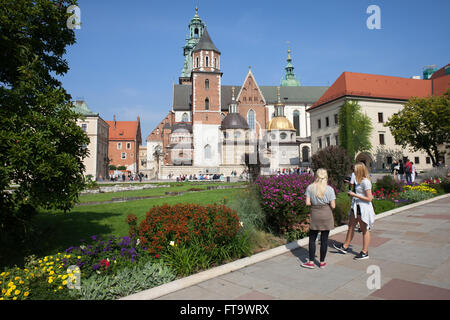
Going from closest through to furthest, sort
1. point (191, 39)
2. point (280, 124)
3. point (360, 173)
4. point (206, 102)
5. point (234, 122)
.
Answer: point (360, 173)
point (234, 122)
point (206, 102)
point (280, 124)
point (191, 39)

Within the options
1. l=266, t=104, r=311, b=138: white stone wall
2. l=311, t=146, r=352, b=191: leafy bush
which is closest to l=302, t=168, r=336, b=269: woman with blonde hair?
l=311, t=146, r=352, b=191: leafy bush

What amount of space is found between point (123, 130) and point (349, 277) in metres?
80.1

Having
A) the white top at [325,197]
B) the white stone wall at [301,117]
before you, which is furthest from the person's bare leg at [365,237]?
the white stone wall at [301,117]

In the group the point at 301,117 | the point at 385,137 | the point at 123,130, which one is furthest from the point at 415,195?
the point at 123,130

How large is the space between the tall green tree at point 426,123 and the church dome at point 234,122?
27.6 m

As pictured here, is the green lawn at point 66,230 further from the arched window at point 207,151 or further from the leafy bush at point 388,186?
the arched window at point 207,151

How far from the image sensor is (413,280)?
4.28 meters

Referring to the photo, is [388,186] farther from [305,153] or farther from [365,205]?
[305,153]

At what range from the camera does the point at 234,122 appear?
186ft

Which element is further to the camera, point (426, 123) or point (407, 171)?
point (426, 123)

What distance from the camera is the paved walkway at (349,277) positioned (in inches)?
155

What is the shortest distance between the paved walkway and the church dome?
50.0 metres

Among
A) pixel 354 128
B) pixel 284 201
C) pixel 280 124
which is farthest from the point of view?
pixel 280 124

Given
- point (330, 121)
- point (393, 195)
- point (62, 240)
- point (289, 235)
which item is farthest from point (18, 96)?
point (330, 121)
